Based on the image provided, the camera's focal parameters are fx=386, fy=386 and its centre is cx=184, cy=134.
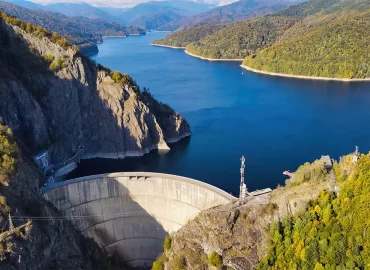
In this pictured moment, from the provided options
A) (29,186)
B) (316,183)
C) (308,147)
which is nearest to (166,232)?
(29,186)

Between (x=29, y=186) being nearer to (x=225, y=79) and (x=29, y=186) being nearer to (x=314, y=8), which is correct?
(x=225, y=79)

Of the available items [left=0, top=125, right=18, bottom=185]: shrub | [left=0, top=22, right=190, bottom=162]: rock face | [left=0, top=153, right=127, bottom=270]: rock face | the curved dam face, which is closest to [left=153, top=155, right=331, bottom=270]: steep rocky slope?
the curved dam face

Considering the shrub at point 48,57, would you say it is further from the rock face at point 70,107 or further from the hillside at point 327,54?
the hillside at point 327,54

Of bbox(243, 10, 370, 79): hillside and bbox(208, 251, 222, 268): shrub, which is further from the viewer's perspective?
bbox(243, 10, 370, 79): hillside

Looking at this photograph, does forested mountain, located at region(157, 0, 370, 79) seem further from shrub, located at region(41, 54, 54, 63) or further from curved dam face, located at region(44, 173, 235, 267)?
curved dam face, located at region(44, 173, 235, 267)

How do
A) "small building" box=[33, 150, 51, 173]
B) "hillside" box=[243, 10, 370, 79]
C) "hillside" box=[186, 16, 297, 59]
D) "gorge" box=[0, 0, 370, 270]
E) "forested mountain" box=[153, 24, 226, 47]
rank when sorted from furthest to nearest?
"forested mountain" box=[153, 24, 226, 47]
"hillside" box=[186, 16, 297, 59]
"hillside" box=[243, 10, 370, 79]
"small building" box=[33, 150, 51, 173]
"gorge" box=[0, 0, 370, 270]

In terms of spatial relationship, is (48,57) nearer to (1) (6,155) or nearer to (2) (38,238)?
(1) (6,155)

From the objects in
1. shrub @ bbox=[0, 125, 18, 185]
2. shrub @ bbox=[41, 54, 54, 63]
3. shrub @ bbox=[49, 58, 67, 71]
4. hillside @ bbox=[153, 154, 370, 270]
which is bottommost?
hillside @ bbox=[153, 154, 370, 270]

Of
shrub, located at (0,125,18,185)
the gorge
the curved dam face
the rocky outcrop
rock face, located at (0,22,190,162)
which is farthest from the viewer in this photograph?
rock face, located at (0,22,190,162)
